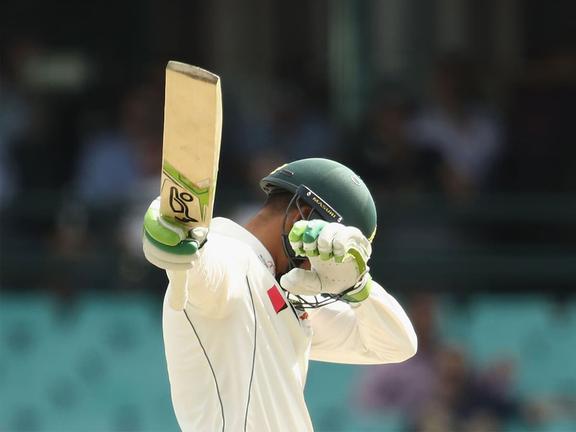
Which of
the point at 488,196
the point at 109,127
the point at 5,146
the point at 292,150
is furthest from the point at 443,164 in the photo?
the point at 5,146

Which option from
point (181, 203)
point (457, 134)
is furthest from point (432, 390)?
point (181, 203)

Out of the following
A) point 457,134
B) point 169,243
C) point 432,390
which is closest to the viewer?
point 169,243

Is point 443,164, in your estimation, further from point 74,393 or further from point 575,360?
point 74,393

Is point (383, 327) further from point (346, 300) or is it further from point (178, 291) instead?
point (178, 291)

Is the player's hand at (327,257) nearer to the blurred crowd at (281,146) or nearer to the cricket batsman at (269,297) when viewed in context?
the cricket batsman at (269,297)

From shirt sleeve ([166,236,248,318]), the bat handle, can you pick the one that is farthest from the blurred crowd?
the bat handle

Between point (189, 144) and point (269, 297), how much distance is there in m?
0.61

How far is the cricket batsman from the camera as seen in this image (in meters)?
3.53

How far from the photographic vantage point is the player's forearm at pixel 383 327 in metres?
3.95

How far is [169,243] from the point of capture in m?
3.26

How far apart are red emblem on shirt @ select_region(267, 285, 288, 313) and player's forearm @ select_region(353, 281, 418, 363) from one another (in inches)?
10.4

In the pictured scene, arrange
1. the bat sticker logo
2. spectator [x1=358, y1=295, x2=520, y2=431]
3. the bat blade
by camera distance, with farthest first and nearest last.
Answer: spectator [x1=358, y1=295, x2=520, y2=431], the bat sticker logo, the bat blade

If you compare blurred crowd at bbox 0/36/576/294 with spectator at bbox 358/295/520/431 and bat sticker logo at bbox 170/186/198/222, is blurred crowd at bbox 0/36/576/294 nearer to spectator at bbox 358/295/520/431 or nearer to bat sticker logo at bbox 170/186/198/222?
spectator at bbox 358/295/520/431

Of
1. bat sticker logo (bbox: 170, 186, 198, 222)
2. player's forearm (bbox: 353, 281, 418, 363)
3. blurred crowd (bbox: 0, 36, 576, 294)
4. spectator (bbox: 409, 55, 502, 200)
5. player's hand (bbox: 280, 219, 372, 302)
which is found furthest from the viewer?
spectator (bbox: 409, 55, 502, 200)
